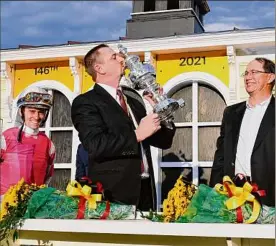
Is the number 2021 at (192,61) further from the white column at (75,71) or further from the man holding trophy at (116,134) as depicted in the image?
the man holding trophy at (116,134)

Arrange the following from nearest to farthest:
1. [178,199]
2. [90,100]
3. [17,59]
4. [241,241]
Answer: [241,241] → [178,199] → [90,100] → [17,59]

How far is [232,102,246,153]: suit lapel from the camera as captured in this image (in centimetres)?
232

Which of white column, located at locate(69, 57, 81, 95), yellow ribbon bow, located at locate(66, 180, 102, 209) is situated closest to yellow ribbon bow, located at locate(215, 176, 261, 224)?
yellow ribbon bow, located at locate(66, 180, 102, 209)

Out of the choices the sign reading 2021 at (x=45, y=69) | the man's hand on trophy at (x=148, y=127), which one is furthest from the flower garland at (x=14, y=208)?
the sign reading 2021 at (x=45, y=69)

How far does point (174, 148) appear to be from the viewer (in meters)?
4.59

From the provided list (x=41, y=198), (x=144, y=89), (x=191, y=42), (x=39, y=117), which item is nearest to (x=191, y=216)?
(x=41, y=198)

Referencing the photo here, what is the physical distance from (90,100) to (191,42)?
2364 millimetres

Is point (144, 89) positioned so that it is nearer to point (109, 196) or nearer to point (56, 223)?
point (109, 196)

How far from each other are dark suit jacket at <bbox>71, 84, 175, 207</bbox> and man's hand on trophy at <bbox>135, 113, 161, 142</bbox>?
3 centimetres

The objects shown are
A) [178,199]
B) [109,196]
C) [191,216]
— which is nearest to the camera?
[191,216]

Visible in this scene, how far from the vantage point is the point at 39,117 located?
9.16 ft

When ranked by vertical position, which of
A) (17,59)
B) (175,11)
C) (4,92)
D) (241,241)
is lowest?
(241,241)

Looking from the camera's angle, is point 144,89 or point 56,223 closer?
point 56,223

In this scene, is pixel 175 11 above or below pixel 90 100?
above
